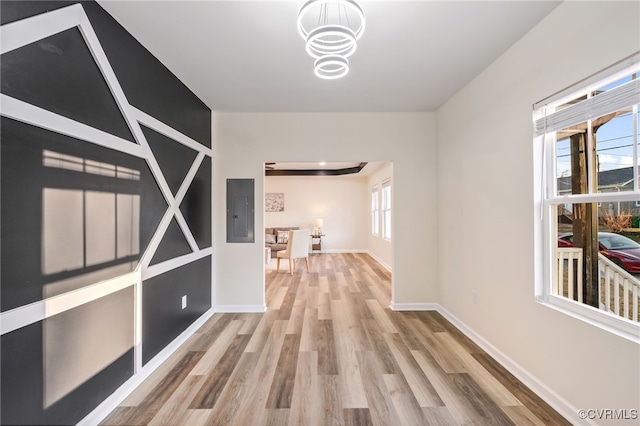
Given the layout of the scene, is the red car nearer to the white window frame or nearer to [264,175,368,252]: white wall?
the white window frame

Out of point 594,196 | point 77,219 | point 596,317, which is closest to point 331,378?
point 596,317

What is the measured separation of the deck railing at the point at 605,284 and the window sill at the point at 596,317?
4 centimetres

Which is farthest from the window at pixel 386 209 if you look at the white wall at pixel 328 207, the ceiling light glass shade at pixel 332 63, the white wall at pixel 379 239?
the ceiling light glass shade at pixel 332 63

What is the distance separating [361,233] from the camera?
877 cm

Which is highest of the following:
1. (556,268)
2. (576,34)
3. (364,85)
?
(364,85)

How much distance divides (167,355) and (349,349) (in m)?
1.63

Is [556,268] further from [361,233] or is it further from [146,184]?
[361,233]

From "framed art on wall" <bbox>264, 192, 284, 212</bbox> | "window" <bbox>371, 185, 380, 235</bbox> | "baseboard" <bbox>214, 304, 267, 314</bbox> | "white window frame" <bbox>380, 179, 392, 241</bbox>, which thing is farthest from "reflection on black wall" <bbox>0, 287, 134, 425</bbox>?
"framed art on wall" <bbox>264, 192, 284, 212</bbox>

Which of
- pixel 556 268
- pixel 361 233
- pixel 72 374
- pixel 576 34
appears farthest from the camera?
pixel 361 233

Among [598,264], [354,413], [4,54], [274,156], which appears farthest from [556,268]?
[4,54]

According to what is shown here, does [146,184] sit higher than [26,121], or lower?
lower

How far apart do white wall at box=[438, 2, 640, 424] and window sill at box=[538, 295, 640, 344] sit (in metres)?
0.04

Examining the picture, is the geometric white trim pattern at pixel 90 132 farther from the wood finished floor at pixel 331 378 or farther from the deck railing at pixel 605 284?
the deck railing at pixel 605 284

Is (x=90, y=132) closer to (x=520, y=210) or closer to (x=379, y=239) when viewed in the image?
(x=520, y=210)
